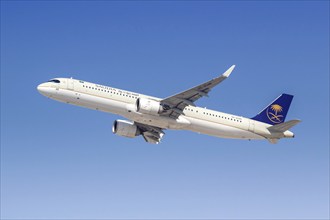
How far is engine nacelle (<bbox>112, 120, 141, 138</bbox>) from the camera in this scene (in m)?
67.8

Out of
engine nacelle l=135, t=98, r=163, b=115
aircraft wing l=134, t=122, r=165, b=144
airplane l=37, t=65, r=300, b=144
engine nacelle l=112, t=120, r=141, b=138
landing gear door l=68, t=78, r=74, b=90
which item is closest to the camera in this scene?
engine nacelle l=135, t=98, r=163, b=115

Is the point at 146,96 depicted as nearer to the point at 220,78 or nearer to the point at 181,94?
the point at 181,94

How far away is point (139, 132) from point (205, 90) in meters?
12.1

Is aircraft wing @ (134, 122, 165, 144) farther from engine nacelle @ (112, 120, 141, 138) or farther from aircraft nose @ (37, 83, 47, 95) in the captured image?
aircraft nose @ (37, 83, 47, 95)

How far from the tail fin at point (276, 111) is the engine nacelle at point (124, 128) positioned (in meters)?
14.0

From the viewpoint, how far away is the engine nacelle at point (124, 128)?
67781 mm

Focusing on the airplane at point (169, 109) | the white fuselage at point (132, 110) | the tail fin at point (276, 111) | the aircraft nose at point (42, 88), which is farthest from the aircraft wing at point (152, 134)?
the aircraft nose at point (42, 88)

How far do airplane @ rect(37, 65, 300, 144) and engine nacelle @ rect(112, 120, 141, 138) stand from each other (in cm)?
291

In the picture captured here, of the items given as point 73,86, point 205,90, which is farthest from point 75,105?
point 205,90

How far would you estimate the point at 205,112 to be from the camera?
64.8 m

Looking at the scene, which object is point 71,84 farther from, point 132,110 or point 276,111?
point 276,111

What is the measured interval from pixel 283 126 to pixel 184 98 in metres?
11.7

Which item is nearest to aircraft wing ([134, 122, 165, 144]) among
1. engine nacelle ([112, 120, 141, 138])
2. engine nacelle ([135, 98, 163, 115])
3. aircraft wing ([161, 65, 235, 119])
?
engine nacelle ([112, 120, 141, 138])

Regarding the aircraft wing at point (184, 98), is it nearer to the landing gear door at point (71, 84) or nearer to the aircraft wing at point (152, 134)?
the aircraft wing at point (152, 134)
